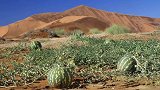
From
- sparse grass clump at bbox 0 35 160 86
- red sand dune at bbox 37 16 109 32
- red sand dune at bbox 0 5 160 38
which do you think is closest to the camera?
sparse grass clump at bbox 0 35 160 86

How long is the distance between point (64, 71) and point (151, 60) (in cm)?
169

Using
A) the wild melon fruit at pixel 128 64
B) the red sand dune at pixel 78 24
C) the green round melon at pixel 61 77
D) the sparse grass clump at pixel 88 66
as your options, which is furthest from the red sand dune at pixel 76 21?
the green round melon at pixel 61 77

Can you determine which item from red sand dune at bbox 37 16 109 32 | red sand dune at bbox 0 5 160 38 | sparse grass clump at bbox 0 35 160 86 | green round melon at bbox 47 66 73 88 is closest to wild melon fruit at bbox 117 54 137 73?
sparse grass clump at bbox 0 35 160 86

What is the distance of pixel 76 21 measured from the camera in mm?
41438

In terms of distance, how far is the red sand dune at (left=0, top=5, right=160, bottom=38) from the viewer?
4066 cm

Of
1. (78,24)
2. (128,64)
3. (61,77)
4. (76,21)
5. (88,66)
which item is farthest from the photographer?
(76,21)

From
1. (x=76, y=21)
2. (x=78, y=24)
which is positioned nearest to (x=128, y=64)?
(x=78, y=24)

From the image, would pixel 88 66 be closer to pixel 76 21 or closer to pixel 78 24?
pixel 78 24

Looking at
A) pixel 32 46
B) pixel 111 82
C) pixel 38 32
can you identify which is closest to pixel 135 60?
pixel 111 82

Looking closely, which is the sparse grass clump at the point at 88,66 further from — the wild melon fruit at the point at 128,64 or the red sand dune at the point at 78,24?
the red sand dune at the point at 78,24

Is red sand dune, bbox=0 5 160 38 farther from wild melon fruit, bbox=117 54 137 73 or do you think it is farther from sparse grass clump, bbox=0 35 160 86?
wild melon fruit, bbox=117 54 137 73

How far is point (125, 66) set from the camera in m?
7.27

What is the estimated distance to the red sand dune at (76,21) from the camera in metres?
40.7

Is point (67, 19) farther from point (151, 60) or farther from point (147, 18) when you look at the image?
point (151, 60)
